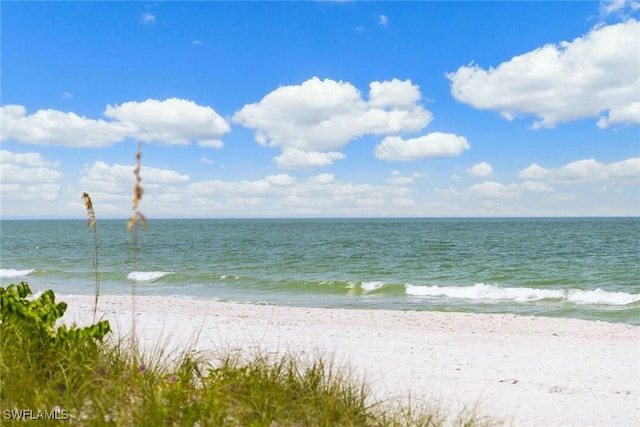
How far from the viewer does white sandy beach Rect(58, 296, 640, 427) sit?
25.1ft

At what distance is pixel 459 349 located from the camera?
11672mm

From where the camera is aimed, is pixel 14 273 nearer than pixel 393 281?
No

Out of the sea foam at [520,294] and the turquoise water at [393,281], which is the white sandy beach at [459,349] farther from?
the sea foam at [520,294]

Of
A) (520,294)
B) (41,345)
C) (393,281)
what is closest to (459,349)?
(41,345)

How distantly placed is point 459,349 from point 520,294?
46.6 ft

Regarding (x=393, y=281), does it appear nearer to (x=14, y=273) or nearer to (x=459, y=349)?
(x=459, y=349)

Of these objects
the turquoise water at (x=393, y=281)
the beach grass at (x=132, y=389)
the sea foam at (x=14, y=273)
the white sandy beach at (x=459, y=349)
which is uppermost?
the beach grass at (x=132, y=389)

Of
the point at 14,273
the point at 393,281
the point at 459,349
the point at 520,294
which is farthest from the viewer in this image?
the point at 14,273

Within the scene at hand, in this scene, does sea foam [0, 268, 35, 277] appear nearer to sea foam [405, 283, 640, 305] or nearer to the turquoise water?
the turquoise water

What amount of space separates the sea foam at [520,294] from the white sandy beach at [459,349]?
6400mm

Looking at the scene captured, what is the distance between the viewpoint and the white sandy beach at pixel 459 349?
764 centimetres

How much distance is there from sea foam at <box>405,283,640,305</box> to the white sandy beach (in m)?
6.40

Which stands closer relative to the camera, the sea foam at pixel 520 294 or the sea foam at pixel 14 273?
the sea foam at pixel 520 294

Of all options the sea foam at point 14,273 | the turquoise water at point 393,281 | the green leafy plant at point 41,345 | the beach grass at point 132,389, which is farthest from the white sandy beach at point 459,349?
the sea foam at point 14,273
